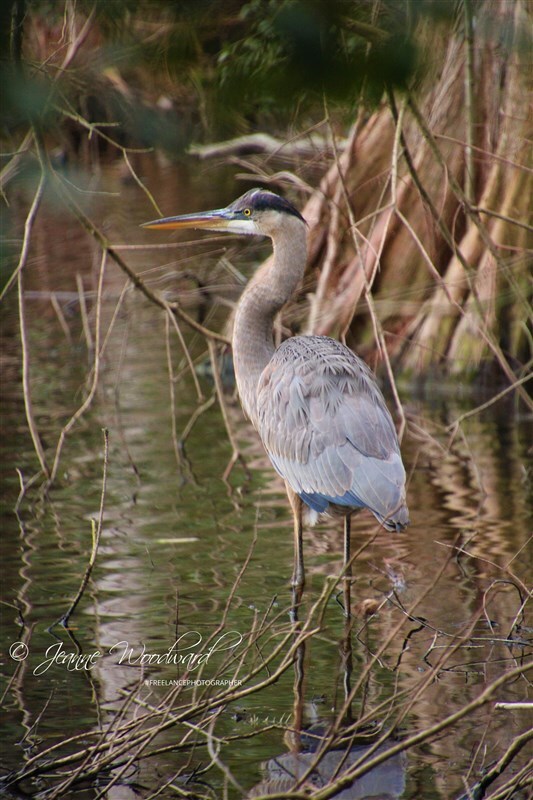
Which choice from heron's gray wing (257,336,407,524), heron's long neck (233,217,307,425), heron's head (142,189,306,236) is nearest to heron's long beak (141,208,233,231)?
heron's head (142,189,306,236)

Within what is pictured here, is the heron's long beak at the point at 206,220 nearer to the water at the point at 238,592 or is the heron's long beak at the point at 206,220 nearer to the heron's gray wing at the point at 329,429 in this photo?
the water at the point at 238,592

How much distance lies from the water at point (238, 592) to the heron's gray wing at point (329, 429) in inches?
17.4

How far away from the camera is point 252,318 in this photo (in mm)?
5945

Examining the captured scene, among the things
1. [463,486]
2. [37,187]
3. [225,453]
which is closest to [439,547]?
[463,486]

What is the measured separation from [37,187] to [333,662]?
3.46 m

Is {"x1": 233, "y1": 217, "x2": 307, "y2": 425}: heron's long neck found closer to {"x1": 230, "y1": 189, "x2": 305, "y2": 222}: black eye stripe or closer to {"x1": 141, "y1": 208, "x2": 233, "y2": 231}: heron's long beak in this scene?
{"x1": 230, "y1": 189, "x2": 305, "y2": 222}: black eye stripe

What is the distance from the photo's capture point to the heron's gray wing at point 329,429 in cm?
492

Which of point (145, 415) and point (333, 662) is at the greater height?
Answer: point (333, 662)

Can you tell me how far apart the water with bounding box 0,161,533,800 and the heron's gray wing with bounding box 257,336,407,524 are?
443 mm

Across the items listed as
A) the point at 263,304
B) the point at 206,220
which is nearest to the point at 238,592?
the point at 263,304

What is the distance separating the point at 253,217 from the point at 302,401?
123 cm

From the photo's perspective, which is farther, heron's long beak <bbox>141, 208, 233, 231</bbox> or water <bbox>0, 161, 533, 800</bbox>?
heron's long beak <bbox>141, 208, 233, 231</bbox>

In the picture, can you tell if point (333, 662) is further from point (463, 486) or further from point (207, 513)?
point (463, 486)

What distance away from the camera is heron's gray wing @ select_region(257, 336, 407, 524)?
4918 mm
